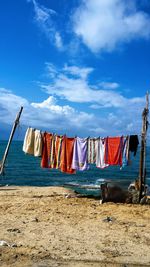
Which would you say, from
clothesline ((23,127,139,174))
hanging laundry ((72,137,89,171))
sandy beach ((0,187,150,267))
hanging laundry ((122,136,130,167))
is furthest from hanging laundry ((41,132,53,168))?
hanging laundry ((122,136,130,167))

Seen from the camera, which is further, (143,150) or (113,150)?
(113,150)

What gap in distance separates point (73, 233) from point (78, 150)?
245 inches

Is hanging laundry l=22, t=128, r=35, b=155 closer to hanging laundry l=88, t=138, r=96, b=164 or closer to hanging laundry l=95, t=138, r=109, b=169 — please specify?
hanging laundry l=88, t=138, r=96, b=164

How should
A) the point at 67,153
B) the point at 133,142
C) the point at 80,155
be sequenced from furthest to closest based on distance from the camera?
the point at 67,153, the point at 80,155, the point at 133,142

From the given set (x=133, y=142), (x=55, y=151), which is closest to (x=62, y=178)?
(x=55, y=151)

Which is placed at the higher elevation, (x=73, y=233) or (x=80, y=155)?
(x=80, y=155)

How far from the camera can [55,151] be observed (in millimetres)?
17203

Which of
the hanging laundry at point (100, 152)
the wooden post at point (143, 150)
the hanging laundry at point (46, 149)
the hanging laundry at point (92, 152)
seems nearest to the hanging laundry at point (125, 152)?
the wooden post at point (143, 150)

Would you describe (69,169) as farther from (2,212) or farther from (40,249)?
(40,249)

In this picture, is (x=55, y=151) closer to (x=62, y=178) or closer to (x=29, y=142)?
(x=29, y=142)

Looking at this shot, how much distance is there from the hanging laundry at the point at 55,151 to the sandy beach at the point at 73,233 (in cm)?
208

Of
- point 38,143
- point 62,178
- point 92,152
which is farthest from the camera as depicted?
point 62,178

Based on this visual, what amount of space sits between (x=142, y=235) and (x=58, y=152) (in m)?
7.32

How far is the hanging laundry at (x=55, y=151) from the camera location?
56.1 feet
